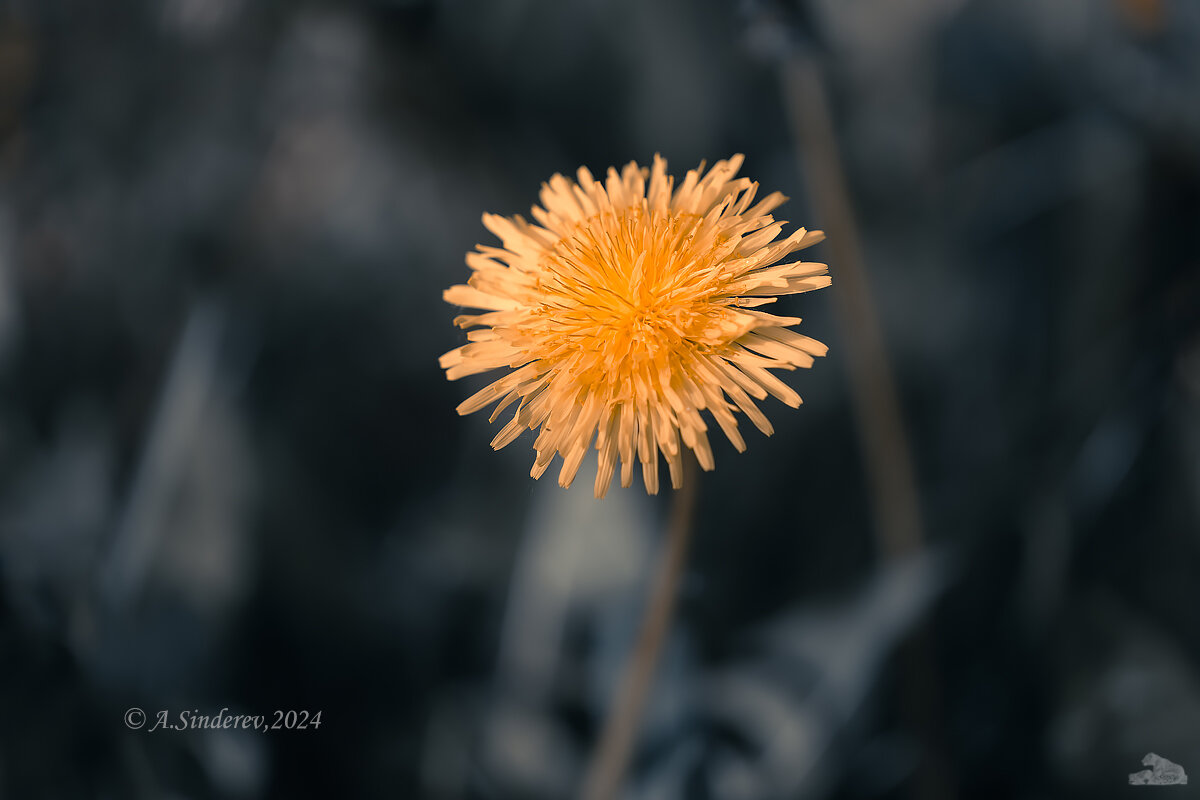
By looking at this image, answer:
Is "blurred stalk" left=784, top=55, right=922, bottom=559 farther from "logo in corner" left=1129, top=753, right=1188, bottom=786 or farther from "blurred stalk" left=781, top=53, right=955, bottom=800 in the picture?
"logo in corner" left=1129, top=753, right=1188, bottom=786

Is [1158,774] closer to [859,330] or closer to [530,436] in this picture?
[859,330]

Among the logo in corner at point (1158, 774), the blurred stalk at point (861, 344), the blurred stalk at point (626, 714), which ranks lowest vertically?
the logo in corner at point (1158, 774)

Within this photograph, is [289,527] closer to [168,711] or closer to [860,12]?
[168,711]

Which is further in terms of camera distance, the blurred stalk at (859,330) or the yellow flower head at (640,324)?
the blurred stalk at (859,330)

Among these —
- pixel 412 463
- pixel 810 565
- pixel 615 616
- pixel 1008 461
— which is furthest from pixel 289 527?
pixel 1008 461

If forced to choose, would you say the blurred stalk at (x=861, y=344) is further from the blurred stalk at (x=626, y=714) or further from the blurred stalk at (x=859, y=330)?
the blurred stalk at (x=626, y=714)

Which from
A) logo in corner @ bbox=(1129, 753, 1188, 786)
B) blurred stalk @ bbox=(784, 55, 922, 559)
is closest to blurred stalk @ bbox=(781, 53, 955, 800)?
blurred stalk @ bbox=(784, 55, 922, 559)

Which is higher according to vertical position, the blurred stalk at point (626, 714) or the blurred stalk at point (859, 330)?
the blurred stalk at point (859, 330)

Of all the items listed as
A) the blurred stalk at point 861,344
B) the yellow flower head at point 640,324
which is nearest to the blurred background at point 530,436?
the blurred stalk at point 861,344
